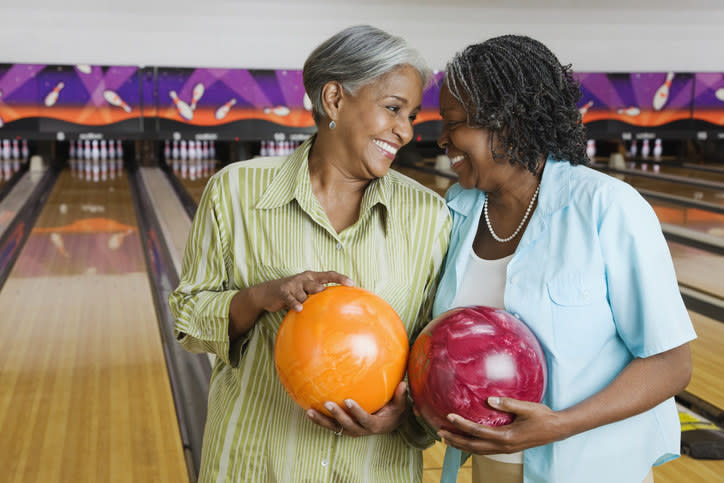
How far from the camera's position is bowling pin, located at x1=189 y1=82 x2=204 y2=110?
7340mm

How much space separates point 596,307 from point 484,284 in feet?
0.62

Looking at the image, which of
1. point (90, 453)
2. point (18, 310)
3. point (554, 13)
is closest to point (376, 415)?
point (90, 453)

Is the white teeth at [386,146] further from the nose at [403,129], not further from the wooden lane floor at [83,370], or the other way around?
the wooden lane floor at [83,370]

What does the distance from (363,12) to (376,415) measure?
19.1ft

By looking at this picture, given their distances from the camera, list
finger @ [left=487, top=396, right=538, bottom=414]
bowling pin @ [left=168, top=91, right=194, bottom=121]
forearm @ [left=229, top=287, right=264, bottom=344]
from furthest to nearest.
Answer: bowling pin @ [left=168, top=91, right=194, bottom=121] → forearm @ [left=229, top=287, right=264, bottom=344] → finger @ [left=487, top=396, right=538, bottom=414]

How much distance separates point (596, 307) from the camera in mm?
1136

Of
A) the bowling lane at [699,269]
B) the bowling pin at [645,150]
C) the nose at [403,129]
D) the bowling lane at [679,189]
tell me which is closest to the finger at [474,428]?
the nose at [403,129]

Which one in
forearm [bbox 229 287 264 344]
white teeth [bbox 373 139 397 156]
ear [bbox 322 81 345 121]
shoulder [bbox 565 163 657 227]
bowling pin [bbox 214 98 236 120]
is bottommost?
forearm [bbox 229 287 264 344]

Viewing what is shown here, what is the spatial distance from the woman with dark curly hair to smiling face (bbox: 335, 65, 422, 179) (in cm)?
8

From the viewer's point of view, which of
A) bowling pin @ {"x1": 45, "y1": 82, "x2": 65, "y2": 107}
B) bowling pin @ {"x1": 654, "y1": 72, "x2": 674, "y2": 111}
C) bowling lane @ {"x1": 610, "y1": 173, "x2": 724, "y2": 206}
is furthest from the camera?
bowling pin @ {"x1": 654, "y1": 72, "x2": 674, "y2": 111}

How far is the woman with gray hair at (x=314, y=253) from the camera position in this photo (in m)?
1.21

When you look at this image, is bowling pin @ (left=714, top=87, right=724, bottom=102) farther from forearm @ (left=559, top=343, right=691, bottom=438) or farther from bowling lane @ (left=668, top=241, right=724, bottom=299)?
forearm @ (left=559, top=343, right=691, bottom=438)

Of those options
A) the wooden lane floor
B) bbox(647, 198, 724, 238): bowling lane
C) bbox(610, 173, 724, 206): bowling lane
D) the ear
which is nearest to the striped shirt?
the ear

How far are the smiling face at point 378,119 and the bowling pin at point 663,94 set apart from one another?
24.4ft
